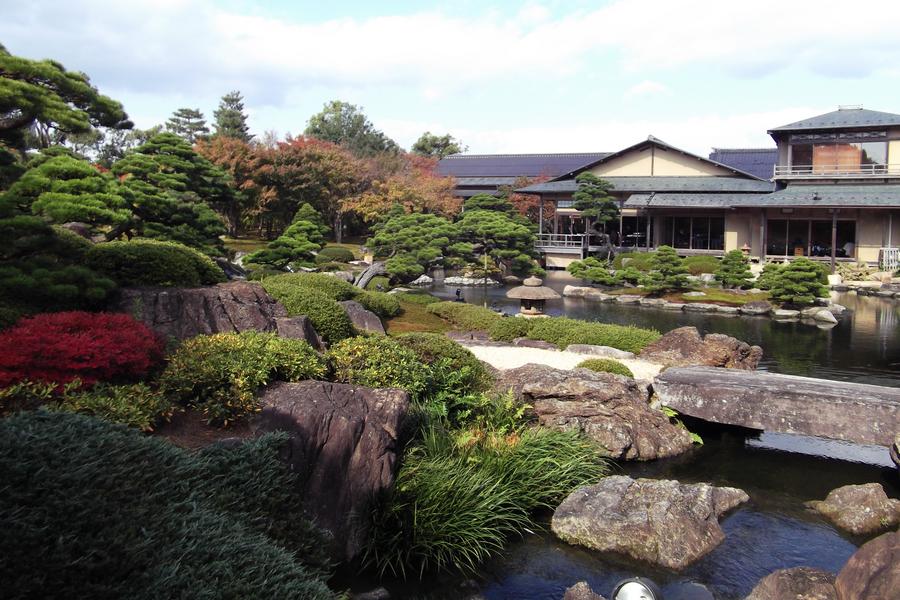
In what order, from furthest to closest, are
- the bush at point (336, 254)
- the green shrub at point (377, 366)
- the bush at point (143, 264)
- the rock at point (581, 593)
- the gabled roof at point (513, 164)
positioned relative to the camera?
the gabled roof at point (513, 164), the bush at point (336, 254), the bush at point (143, 264), the green shrub at point (377, 366), the rock at point (581, 593)

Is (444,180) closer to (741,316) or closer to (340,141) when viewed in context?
(340,141)

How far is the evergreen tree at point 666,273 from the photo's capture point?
2953 cm

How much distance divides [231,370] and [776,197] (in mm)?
33550

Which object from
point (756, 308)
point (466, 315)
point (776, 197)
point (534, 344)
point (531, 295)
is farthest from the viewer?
point (776, 197)

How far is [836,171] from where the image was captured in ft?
116

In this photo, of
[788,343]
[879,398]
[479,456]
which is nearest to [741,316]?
[788,343]

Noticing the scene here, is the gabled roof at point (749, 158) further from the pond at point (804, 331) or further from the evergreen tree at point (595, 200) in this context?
the pond at point (804, 331)

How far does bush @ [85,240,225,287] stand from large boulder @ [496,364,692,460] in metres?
5.29

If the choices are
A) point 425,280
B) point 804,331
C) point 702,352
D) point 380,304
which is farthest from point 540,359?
point 425,280

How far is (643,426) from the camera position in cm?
1104

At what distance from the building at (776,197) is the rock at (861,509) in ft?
90.9

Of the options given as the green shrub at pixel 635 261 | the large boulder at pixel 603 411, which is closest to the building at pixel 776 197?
the green shrub at pixel 635 261

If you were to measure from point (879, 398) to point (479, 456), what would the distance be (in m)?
6.36

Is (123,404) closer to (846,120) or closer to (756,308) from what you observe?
(756,308)
